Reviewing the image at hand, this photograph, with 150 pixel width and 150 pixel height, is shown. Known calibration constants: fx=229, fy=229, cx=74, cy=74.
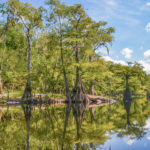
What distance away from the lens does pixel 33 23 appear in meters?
36.1

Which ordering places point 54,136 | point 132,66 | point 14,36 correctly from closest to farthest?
point 54,136, point 14,36, point 132,66

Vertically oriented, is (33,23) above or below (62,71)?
above

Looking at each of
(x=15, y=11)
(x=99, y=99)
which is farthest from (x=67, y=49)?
(x=99, y=99)

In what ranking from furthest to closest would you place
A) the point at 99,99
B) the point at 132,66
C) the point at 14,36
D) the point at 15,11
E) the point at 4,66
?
1. the point at 132,66
2. the point at 14,36
3. the point at 4,66
4. the point at 99,99
5. the point at 15,11

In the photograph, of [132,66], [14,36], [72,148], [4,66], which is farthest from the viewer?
[132,66]

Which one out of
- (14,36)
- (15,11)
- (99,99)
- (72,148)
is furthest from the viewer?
(14,36)

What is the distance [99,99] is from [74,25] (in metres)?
15.6

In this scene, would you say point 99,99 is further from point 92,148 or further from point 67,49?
point 92,148

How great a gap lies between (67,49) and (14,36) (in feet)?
94.6

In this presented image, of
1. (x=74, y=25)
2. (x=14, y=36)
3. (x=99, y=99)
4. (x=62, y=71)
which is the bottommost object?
(x=99, y=99)

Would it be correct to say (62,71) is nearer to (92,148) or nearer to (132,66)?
(92,148)

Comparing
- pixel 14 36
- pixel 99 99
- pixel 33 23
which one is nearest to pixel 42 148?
pixel 33 23

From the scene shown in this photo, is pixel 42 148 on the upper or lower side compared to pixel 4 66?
lower

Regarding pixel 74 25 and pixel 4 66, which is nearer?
pixel 74 25
